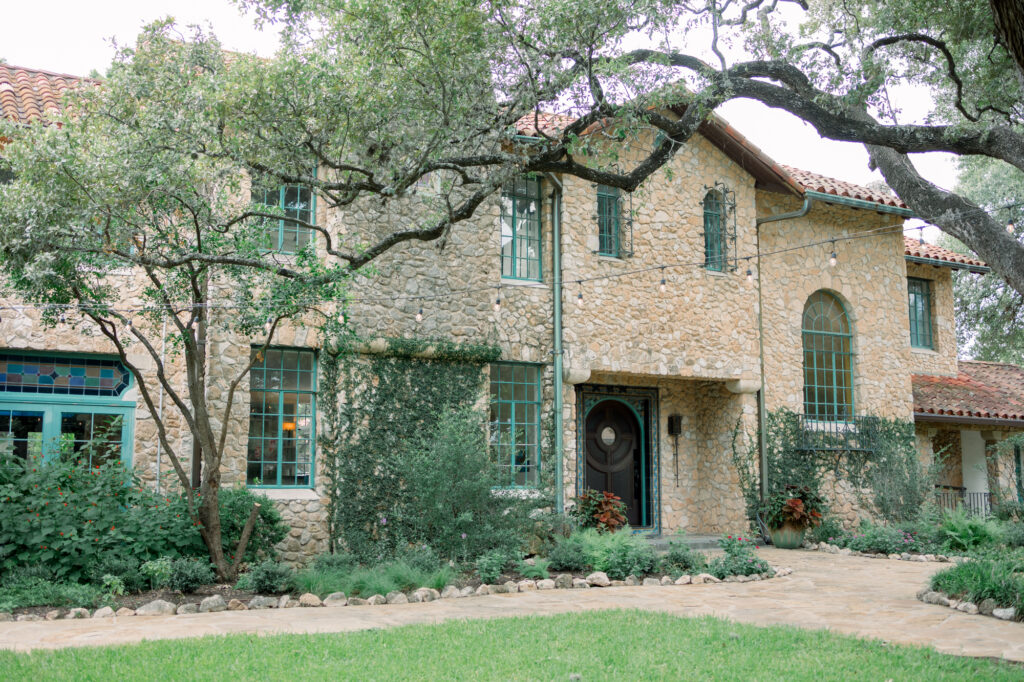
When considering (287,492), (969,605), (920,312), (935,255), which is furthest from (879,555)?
(287,492)

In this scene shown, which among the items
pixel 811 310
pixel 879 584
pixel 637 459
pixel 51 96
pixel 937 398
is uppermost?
pixel 51 96

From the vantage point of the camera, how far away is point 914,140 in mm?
8492

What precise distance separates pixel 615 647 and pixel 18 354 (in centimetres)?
783

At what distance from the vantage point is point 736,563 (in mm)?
10383

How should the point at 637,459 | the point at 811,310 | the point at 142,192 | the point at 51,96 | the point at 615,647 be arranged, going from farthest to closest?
the point at 811,310, the point at 637,459, the point at 51,96, the point at 142,192, the point at 615,647

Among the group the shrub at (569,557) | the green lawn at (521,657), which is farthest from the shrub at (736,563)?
the green lawn at (521,657)

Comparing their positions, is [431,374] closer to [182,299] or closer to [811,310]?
[182,299]

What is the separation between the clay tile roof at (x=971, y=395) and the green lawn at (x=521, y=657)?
434 inches

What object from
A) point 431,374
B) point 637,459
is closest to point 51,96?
point 431,374

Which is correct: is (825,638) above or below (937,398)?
below

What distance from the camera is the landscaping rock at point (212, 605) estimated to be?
26.7ft

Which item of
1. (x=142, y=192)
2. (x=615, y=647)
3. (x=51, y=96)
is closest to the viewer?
(x=615, y=647)

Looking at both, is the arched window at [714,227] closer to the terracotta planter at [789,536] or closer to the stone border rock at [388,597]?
the terracotta planter at [789,536]

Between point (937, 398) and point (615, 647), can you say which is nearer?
point (615, 647)
